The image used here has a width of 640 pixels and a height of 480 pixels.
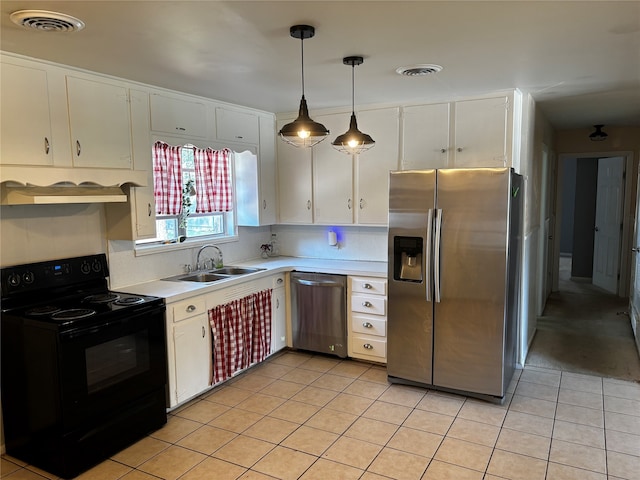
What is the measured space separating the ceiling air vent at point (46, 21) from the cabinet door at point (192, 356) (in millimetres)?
1945

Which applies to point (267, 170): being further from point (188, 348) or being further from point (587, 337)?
point (587, 337)

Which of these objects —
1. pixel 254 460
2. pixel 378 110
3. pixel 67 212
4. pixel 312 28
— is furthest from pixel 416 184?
pixel 67 212

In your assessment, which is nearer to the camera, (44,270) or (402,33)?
(402,33)

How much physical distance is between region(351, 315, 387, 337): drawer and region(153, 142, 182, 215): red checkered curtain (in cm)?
185

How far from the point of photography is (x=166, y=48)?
257 centimetres

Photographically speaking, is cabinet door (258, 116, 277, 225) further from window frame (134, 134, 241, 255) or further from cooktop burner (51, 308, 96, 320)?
cooktop burner (51, 308, 96, 320)

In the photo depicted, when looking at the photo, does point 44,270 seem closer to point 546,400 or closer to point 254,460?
point 254,460

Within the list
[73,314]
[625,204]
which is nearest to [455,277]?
[73,314]

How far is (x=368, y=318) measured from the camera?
4.14 meters

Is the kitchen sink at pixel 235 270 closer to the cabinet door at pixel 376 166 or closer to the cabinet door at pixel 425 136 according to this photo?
the cabinet door at pixel 376 166

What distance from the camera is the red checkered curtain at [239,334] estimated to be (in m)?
A: 3.66

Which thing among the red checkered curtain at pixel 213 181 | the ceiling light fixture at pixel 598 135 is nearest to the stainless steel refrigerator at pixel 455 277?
the red checkered curtain at pixel 213 181

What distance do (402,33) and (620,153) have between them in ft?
17.8

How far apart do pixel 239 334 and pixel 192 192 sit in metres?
1.36
